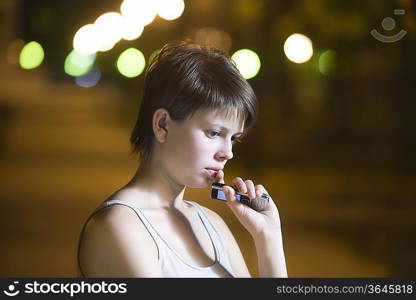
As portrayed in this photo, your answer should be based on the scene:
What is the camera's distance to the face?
154 cm

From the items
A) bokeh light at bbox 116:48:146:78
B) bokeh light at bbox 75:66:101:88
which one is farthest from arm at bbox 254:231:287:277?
bokeh light at bbox 75:66:101:88

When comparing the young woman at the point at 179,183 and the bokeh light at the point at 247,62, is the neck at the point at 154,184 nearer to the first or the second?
the young woman at the point at 179,183

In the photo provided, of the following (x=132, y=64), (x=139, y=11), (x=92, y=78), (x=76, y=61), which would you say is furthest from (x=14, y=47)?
(x=92, y=78)

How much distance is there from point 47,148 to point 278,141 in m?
4.06

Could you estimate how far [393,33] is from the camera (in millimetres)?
2537

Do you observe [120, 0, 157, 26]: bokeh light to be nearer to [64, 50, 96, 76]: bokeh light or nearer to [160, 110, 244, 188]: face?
[64, 50, 96, 76]: bokeh light

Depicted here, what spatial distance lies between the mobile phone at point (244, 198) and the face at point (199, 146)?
0.16 feet

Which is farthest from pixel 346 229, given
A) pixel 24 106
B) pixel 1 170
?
pixel 24 106

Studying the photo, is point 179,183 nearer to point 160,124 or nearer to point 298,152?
point 160,124

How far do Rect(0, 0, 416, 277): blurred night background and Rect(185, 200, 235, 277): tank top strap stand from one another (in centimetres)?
112

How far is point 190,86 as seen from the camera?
1.51 m

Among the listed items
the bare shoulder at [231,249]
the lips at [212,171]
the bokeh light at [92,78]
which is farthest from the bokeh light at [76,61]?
the bokeh light at [92,78]

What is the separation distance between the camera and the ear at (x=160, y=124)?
154cm

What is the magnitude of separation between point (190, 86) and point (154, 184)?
0.24m
